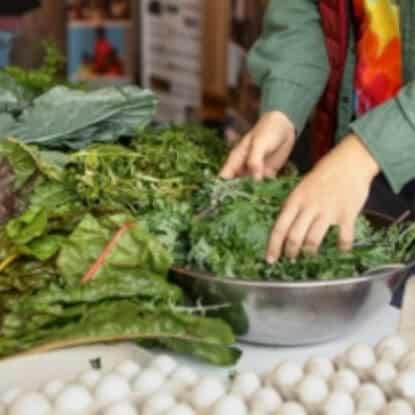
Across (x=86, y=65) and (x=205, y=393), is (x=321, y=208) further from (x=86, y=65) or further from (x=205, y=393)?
(x=86, y=65)

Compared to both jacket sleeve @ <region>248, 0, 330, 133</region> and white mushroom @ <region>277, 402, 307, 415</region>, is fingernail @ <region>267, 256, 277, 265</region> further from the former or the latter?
jacket sleeve @ <region>248, 0, 330, 133</region>

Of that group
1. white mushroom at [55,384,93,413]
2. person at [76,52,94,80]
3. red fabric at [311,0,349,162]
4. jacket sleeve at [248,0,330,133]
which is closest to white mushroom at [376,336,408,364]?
white mushroom at [55,384,93,413]

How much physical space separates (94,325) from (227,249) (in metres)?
0.20

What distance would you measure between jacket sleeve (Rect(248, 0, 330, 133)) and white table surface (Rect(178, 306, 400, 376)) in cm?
44

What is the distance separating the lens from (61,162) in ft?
4.48

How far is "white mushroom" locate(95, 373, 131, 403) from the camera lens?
0.84m

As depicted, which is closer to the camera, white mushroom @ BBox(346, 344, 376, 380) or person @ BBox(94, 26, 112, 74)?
white mushroom @ BBox(346, 344, 376, 380)

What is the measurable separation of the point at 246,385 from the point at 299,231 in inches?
9.9

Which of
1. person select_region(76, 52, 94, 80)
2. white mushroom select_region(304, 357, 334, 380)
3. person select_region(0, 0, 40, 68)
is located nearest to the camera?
white mushroom select_region(304, 357, 334, 380)

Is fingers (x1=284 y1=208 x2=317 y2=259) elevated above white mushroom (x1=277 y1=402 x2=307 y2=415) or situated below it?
above

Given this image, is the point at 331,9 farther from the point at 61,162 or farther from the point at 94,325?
the point at 94,325

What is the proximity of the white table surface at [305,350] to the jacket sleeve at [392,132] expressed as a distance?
199 millimetres

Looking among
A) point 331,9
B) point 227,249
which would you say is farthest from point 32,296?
point 331,9

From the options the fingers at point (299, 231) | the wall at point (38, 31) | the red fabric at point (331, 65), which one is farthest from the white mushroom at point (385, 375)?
the wall at point (38, 31)
